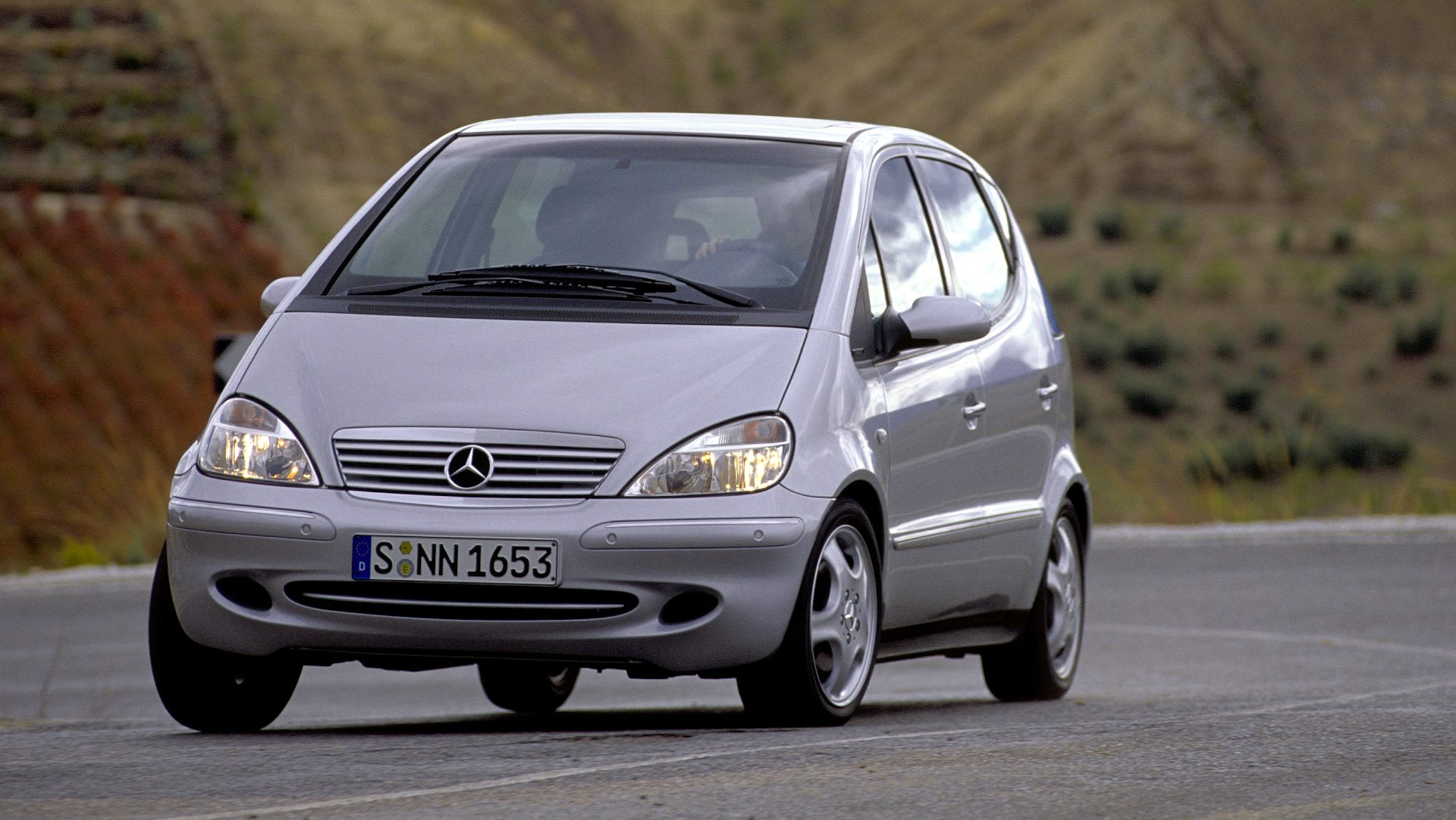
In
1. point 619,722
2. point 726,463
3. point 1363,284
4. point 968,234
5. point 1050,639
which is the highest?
point 968,234

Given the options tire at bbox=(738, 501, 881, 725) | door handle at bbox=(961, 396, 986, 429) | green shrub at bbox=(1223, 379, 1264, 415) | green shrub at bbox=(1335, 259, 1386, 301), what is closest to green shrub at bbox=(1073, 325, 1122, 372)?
green shrub at bbox=(1223, 379, 1264, 415)

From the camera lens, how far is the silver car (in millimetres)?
6043

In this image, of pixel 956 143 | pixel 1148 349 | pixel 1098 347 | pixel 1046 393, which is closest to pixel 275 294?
pixel 1046 393

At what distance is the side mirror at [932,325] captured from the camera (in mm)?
6926

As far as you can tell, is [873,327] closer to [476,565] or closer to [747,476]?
[747,476]

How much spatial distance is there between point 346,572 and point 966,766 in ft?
5.56

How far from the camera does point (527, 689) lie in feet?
29.2

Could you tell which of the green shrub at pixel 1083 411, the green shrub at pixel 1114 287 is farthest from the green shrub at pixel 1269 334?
the green shrub at pixel 1083 411

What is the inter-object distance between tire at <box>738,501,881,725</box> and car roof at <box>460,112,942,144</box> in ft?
4.78

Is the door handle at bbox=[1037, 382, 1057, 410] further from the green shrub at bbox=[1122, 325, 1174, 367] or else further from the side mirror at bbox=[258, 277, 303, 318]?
the green shrub at bbox=[1122, 325, 1174, 367]

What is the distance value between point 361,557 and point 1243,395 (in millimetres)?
47208

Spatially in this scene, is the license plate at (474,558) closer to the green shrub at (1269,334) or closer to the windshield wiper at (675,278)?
the windshield wiper at (675,278)

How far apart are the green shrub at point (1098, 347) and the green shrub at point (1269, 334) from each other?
11.0ft

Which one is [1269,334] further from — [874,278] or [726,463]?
[726,463]
